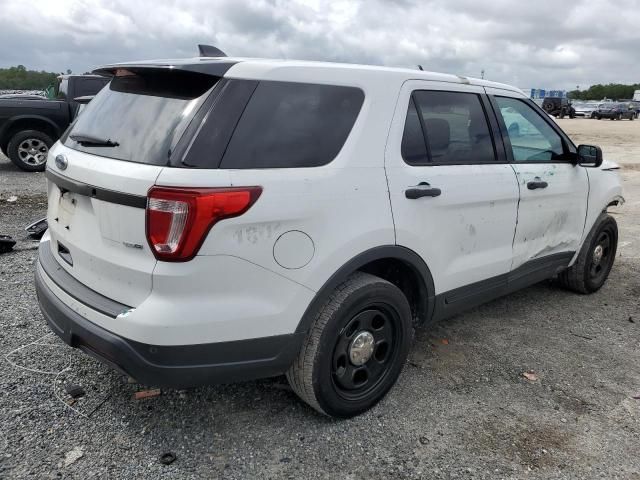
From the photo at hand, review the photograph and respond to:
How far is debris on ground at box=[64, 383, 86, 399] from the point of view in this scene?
119 inches

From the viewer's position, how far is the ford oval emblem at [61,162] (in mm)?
2689

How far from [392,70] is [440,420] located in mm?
1955

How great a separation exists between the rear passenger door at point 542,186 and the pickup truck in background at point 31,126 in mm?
8471

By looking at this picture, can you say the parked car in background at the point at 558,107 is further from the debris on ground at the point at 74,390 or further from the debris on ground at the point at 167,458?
the debris on ground at the point at 167,458

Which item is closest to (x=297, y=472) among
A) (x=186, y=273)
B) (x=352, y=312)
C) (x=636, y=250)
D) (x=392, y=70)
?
(x=352, y=312)

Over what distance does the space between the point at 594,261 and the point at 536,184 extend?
5.45ft

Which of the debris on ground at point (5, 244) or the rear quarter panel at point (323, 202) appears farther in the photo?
the debris on ground at point (5, 244)

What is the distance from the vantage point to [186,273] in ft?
7.25

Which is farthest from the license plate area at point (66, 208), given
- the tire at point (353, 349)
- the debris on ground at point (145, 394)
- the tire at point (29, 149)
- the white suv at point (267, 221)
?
the tire at point (29, 149)

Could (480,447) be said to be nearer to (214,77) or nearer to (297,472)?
(297,472)

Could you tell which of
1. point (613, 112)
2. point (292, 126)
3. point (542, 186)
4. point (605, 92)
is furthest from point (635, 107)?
point (605, 92)

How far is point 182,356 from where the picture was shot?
2.29 m

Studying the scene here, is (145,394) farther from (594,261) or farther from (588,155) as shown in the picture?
(594,261)

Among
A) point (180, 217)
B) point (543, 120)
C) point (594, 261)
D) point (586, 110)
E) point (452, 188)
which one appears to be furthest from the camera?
point (586, 110)
